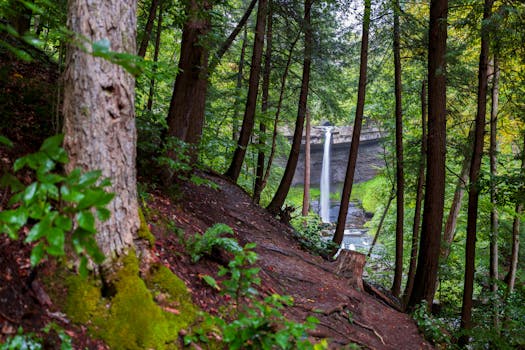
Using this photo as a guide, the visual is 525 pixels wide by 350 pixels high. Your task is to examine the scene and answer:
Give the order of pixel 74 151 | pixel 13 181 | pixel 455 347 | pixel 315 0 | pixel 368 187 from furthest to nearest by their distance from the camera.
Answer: pixel 368 187, pixel 315 0, pixel 455 347, pixel 74 151, pixel 13 181

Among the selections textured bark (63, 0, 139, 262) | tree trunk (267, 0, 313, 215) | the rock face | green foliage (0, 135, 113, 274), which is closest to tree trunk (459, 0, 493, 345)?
tree trunk (267, 0, 313, 215)

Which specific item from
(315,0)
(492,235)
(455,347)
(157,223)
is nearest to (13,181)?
(157,223)

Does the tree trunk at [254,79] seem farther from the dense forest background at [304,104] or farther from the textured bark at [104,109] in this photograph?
the textured bark at [104,109]

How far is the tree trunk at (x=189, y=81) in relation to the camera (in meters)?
5.90

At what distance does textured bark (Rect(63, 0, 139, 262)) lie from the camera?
2488mm

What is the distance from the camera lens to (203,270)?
149 inches

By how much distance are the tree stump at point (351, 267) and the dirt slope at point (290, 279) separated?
195mm

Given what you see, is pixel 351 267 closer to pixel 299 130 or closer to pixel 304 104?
pixel 299 130

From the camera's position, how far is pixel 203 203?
7.01 meters

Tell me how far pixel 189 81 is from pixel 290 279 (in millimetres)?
3429

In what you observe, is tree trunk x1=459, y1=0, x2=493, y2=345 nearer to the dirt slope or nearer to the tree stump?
the dirt slope

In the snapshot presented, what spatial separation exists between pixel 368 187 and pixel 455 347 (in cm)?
2910

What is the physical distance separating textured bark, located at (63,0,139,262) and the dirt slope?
2.99ft

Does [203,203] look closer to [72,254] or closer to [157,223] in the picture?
[157,223]
